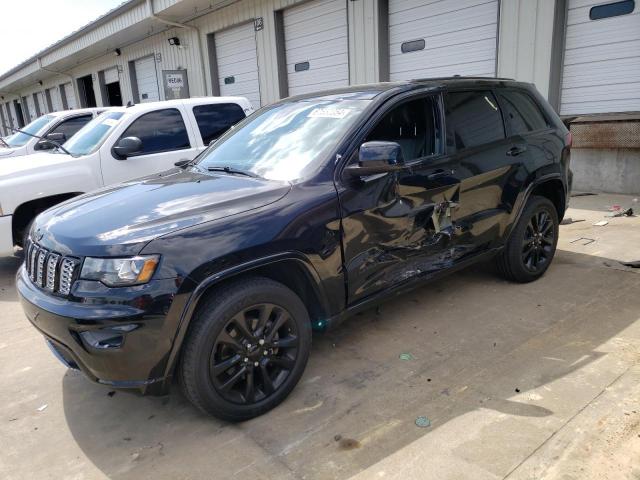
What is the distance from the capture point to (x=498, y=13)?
340 inches

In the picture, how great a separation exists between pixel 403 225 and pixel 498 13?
708 centimetres

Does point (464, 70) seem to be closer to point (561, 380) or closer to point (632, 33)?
point (632, 33)

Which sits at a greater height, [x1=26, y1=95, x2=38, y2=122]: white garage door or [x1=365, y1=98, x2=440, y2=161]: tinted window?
[x1=26, y1=95, x2=38, y2=122]: white garage door

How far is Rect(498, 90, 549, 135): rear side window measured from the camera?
13.8 feet

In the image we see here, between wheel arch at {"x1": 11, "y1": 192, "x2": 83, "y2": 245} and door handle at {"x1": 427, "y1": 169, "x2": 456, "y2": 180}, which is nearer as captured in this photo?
door handle at {"x1": 427, "y1": 169, "x2": 456, "y2": 180}

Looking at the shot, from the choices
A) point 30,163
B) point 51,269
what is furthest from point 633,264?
point 30,163

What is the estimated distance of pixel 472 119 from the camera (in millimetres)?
3889

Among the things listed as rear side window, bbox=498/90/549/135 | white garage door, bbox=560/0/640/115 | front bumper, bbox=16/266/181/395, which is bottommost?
front bumper, bbox=16/266/181/395

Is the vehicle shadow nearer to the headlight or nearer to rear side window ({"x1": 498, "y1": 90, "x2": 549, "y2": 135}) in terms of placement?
the headlight

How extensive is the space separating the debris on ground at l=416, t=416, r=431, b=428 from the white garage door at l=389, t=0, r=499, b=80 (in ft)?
26.1

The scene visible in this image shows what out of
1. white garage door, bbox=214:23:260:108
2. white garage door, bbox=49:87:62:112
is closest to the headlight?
white garage door, bbox=214:23:260:108

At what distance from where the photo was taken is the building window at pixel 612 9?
731 centimetres

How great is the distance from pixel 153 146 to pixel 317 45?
713cm

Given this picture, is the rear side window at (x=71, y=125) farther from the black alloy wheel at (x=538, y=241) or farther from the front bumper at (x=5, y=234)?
the black alloy wheel at (x=538, y=241)
